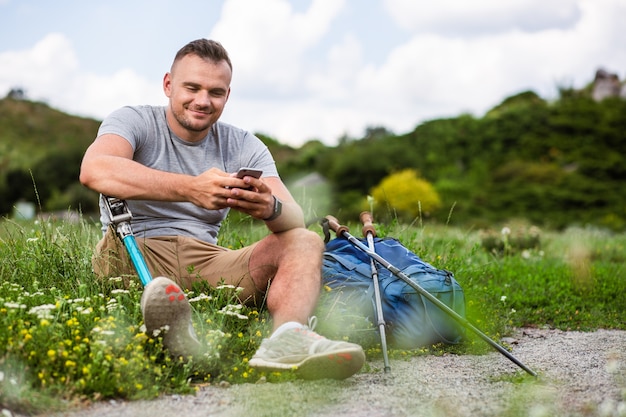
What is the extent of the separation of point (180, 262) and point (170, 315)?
100 cm

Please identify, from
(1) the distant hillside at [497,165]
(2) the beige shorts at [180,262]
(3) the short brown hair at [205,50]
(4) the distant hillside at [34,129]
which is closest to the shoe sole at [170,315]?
(2) the beige shorts at [180,262]

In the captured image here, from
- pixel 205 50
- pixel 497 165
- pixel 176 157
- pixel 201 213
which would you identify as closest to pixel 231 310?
pixel 201 213

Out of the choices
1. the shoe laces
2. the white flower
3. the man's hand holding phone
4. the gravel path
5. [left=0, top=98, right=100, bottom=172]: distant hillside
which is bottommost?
the gravel path

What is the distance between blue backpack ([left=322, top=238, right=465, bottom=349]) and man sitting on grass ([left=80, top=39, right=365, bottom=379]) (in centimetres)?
66

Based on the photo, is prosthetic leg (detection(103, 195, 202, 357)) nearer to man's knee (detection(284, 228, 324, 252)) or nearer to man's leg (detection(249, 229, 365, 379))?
man's leg (detection(249, 229, 365, 379))

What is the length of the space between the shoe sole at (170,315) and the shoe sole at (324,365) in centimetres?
33

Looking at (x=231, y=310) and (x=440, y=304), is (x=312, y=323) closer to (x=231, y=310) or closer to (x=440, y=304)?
(x=231, y=310)

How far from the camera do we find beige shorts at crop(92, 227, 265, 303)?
417 cm

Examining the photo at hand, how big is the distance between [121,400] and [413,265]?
2.15 m

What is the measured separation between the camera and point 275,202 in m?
3.72

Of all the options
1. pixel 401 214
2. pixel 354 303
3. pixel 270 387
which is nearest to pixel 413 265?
pixel 354 303

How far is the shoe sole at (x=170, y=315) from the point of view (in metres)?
3.22

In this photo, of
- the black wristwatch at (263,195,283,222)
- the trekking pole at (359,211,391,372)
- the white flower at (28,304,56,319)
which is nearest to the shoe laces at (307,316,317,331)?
the trekking pole at (359,211,391,372)

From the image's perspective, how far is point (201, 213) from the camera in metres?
4.46
